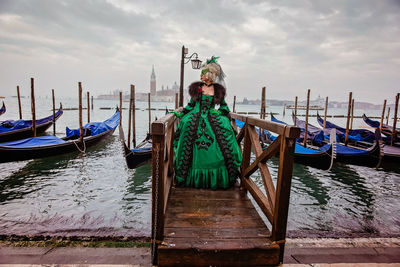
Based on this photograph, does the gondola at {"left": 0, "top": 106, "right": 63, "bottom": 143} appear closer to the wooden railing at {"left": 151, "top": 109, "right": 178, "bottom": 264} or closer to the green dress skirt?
the green dress skirt

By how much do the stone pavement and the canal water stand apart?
96 centimetres

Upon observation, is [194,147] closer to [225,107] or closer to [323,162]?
[225,107]

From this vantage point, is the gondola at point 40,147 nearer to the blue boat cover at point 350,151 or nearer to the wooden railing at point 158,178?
the wooden railing at point 158,178

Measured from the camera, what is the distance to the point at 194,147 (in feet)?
8.87

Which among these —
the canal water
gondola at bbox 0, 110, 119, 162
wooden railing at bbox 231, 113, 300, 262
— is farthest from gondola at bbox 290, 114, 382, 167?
gondola at bbox 0, 110, 119, 162

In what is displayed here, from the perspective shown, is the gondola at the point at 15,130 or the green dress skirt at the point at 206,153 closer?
the green dress skirt at the point at 206,153

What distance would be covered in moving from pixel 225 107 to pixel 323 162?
5506 millimetres

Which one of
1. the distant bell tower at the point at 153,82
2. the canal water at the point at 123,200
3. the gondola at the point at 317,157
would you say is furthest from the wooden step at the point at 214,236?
the distant bell tower at the point at 153,82

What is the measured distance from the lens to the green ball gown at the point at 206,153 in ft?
8.77

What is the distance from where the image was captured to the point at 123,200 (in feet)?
15.5

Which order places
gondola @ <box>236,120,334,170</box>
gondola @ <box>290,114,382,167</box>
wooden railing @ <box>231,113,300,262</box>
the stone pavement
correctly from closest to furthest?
1. wooden railing @ <box>231,113,300,262</box>
2. the stone pavement
3. gondola @ <box>290,114,382,167</box>
4. gondola @ <box>236,120,334,170</box>

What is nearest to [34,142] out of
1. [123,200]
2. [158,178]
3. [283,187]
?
Result: [123,200]

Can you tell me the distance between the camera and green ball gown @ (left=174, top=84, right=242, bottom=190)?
267cm

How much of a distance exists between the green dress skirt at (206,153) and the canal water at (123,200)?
4.14 ft
